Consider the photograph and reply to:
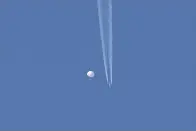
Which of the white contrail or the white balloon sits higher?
the white contrail

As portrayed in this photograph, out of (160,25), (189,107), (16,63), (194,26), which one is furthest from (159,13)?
(16,63)

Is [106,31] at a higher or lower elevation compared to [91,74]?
higher

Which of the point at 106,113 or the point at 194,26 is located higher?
the point at 194,26

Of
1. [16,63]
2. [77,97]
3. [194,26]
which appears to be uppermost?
[194,26]

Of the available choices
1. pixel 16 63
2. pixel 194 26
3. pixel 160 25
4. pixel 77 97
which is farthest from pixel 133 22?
pixel 16 63

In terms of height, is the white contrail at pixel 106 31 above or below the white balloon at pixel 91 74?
above

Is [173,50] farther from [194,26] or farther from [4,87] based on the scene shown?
[4,87]
